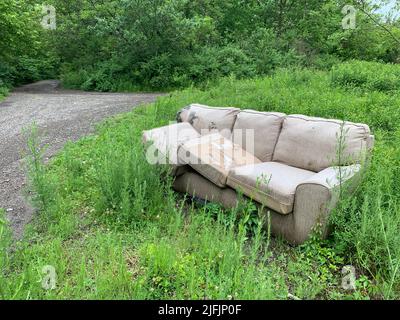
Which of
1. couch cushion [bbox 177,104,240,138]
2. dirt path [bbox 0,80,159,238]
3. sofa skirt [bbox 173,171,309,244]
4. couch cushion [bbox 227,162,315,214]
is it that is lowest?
dirt path [bbox 0,80,159,238]

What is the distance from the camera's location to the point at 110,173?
3096 millimetres

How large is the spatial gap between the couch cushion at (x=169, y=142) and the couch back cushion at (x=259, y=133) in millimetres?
524

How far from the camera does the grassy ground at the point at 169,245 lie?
205 cm

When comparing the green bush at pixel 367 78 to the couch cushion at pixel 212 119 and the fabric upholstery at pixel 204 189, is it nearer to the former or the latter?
the couch cushion at pixel 212 119

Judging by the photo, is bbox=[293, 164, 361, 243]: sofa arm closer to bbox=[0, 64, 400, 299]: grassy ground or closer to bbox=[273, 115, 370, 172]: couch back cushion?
bbox=[0, 64, 400, 299]: grassy ground

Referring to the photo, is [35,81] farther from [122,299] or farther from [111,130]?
[122,299]

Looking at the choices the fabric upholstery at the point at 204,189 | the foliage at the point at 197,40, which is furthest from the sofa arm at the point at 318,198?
the foliage at the point at 197,40

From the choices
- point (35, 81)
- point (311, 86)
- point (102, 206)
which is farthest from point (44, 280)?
point (35, 81)

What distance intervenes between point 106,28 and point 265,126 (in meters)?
8.50

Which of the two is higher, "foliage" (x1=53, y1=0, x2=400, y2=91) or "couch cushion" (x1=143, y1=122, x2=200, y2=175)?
"foliage" (x1=53, y1=0, x2=400, y2=91)

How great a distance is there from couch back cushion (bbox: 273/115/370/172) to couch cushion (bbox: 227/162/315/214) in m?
0.14

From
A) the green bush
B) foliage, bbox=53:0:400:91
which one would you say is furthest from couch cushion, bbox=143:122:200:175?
foliage, bbox=53:0:400:91

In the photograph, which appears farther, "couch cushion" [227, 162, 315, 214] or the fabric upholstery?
the fabric upholstery

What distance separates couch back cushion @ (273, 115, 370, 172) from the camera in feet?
9.81
